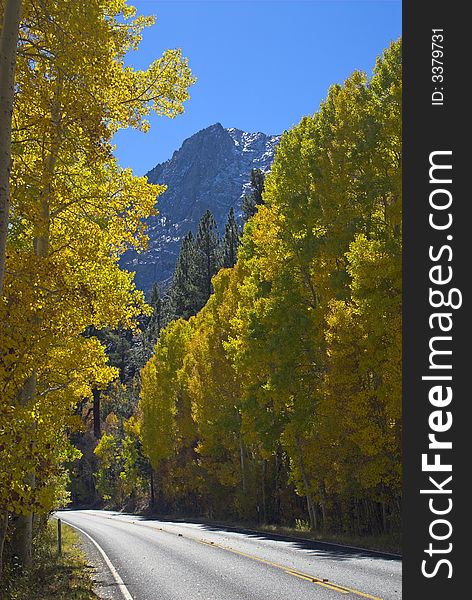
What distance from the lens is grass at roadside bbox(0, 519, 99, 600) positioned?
1064cm

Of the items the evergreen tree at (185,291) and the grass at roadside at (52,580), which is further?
the evergreen tree at (185,291)

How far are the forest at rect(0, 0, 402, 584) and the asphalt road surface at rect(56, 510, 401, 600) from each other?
2.25 m

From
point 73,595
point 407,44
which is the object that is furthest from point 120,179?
point 73,595

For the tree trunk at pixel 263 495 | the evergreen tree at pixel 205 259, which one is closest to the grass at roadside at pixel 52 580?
the tree trunk at pixel 263 495

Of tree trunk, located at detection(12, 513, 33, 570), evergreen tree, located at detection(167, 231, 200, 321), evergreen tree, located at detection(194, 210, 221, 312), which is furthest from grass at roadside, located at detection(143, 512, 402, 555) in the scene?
evergreen tree, located at detection(194, 210, 221, 312)

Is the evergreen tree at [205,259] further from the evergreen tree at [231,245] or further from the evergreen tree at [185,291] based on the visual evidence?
the evergreen tree at [231,245]

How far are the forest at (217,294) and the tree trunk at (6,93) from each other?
2 centimetres

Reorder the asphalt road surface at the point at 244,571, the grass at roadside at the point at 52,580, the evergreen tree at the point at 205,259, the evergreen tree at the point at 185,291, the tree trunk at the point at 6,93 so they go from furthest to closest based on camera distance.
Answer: the evergreen tree at the point at 205,259 < the evergreen tree at the point at 185,291 < the asphalt road surface at the point at 244,571 < the grass at roadside at the point at 52,580 < the tree trunk at the point at 6,93

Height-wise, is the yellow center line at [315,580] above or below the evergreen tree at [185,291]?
below

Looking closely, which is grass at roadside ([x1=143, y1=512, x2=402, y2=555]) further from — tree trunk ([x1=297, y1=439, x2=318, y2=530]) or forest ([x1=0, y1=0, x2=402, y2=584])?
forest ([x1=0, y1=0, x2=402, y2=584])

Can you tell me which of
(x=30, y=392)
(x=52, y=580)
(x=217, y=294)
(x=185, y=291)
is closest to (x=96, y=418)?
(x=185, y=291)

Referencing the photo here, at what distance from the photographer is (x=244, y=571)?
13.8m

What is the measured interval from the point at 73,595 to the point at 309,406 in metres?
13.3

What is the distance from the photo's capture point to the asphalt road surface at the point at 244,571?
11078mm
